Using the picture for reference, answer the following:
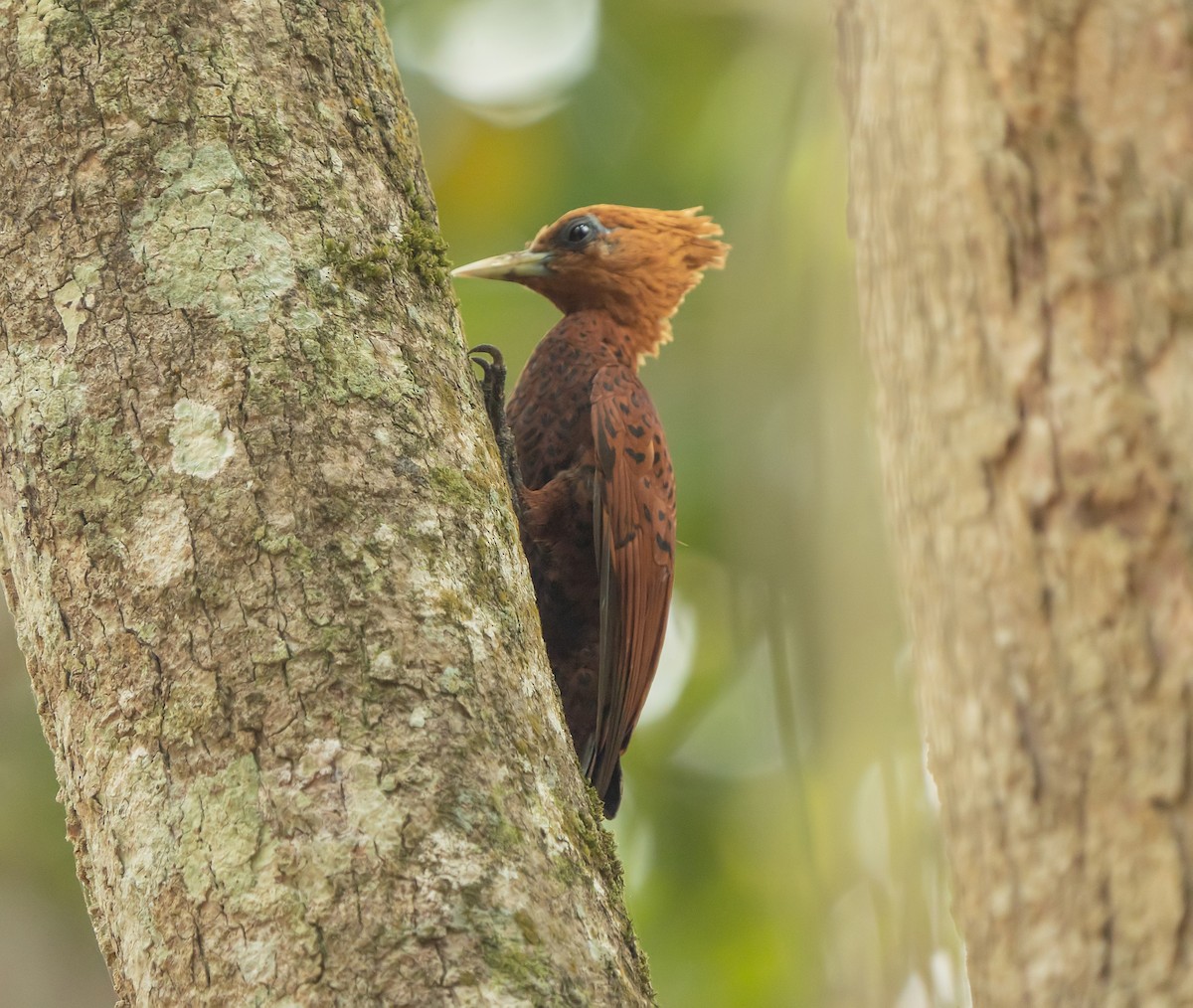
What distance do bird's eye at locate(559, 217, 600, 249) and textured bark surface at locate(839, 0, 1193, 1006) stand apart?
2.88 metres

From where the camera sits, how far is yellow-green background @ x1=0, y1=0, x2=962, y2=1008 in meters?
2.48

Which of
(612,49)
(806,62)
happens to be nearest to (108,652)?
(806,62)

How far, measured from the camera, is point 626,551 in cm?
365

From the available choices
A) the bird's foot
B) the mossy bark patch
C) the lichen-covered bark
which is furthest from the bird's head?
the mossy bark patch

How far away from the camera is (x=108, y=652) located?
5.97 ft

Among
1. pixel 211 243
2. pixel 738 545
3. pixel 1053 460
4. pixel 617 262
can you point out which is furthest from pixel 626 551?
pixel 1053 460

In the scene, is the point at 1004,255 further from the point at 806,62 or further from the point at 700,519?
the point at 700,519

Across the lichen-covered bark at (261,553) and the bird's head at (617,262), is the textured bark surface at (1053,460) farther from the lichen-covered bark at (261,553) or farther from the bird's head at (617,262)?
the bird's head at (617,262)

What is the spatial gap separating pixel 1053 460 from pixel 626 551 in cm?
238

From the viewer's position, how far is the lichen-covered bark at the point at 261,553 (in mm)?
1676

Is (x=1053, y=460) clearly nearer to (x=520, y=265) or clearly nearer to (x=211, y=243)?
(x=211, y=243)

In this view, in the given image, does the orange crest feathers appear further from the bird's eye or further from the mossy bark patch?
the mossy bark patch

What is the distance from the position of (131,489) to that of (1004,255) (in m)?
1.18

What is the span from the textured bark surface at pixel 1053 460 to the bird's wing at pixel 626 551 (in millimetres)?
2170
